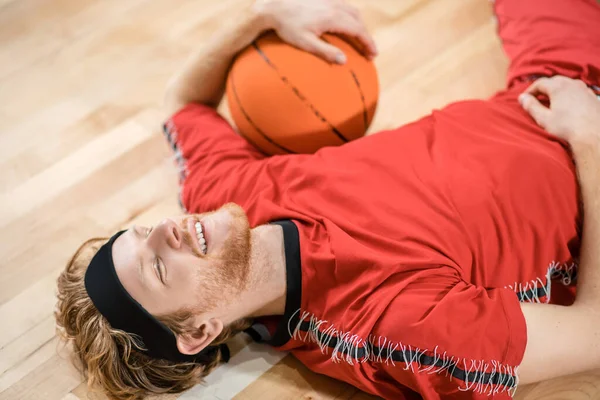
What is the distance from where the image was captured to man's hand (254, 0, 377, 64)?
5.58ft

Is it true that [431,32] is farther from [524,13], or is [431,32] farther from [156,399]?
[156,399]

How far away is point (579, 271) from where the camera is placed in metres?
1.54

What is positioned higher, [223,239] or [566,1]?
[223,239]

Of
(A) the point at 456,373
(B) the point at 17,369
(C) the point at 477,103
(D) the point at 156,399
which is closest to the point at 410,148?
(C) the point at 477,103

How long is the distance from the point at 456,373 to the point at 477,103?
850 mm

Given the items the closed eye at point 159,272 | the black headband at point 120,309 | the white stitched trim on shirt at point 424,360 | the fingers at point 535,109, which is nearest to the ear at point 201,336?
the black headband at point 120,309

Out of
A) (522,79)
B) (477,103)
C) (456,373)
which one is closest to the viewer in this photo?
(456,373)

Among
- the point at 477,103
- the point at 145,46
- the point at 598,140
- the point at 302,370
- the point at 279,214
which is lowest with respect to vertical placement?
the point at 302,370

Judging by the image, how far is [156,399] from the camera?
1618 millimetres

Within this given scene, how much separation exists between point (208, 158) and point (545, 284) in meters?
1.01

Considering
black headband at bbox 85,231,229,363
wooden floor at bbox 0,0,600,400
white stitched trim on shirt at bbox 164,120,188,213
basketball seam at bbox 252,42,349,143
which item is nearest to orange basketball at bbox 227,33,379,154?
basketball seam at bbox 252,42,349,143

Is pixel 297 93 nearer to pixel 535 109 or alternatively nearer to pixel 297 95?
pixel 297 95

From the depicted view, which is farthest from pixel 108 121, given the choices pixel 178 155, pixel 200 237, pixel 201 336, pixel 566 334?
pixel 566 334

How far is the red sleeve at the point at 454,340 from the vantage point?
1335 mm
